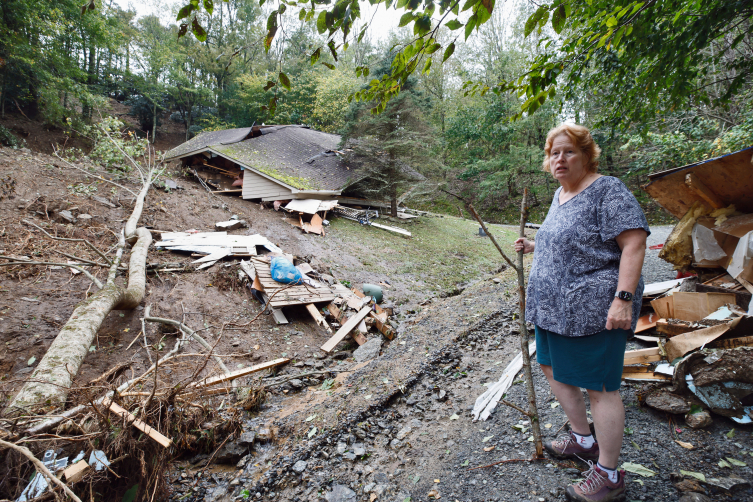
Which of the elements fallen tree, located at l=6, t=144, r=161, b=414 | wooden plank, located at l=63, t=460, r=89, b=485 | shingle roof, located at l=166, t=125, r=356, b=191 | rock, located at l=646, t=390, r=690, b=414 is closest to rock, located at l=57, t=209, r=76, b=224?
fallen tree, located at l=6, t=144, r=161, b=414

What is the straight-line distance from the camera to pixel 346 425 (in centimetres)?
309

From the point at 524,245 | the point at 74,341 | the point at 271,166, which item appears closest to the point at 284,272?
A: the point at 74,341

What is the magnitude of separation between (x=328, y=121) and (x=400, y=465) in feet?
93.0

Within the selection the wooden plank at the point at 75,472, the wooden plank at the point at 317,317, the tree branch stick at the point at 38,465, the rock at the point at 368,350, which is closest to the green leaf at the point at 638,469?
the tree branch stick at the point at 38,465

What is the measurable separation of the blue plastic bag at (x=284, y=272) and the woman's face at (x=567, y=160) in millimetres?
5420

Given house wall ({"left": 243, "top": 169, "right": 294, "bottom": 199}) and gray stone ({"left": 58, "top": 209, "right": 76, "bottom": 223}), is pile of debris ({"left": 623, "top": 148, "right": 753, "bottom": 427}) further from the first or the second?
house wall ({"left": 243, "top": 169, "right": 294, "bottom": 199})

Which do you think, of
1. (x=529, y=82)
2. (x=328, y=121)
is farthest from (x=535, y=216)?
(x=529, y=82)

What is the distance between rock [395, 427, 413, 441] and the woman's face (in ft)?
7.74

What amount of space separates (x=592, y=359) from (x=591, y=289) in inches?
13.6

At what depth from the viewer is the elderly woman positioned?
5.22 ft

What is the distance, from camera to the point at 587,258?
169 centimetres

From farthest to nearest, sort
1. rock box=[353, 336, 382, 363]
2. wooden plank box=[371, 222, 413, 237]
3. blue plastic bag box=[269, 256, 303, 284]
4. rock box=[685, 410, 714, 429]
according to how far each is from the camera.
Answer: wooden plank box=[371, 222, 413, 237]
blue plastic bag box=[269, 256, 303, 284]
rock box=[353, 336, 382, 363]
rock box=[685, 410, 714, 429]

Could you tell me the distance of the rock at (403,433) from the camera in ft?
9.62

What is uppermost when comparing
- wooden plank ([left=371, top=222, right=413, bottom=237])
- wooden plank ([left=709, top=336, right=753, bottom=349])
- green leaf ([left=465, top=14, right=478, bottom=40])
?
green leaf ([left=465, top=14, right=478, bottom=40])
